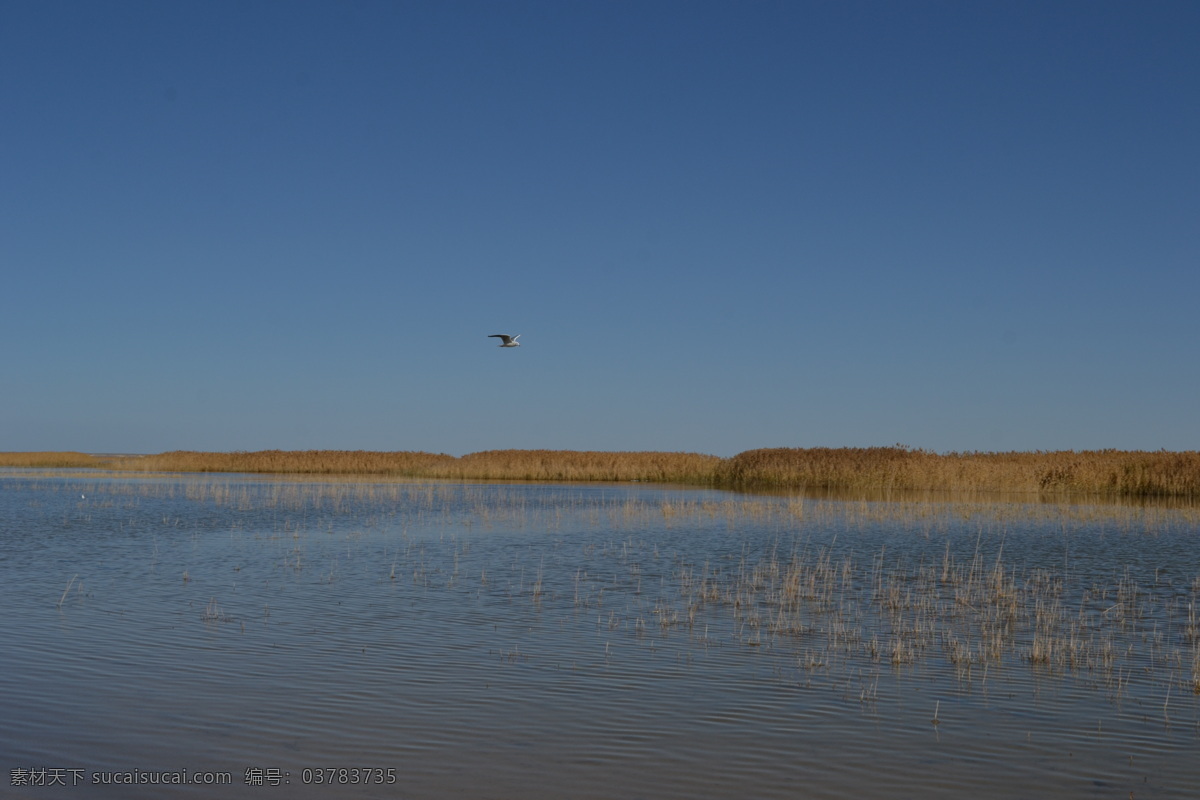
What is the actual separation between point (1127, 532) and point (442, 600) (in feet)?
52.4

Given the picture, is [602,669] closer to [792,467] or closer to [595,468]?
[792,467]

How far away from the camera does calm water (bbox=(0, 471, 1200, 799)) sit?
596 cm

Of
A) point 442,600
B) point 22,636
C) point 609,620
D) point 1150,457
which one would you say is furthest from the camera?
point 1150,457

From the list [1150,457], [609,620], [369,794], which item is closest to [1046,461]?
[1150,457]

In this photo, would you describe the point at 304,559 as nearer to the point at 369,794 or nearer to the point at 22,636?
the point at 22,636

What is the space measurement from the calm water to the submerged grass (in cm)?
2071

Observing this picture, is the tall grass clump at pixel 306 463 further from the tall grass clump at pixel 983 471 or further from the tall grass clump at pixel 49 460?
the tall grass clump at pixel 49 460

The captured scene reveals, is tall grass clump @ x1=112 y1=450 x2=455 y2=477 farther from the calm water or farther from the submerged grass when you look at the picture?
the calm water

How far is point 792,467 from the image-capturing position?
4584 centimetres

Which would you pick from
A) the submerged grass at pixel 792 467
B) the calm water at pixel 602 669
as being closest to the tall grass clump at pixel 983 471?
the submerged grass at pixel 792 467

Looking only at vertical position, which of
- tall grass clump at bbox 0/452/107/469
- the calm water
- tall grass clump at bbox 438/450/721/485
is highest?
tall grass clump at bbox 438/450/721/485

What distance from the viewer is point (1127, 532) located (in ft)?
69.4

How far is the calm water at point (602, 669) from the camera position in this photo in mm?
5961

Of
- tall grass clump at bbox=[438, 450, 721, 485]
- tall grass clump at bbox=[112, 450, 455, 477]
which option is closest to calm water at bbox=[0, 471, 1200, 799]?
tall grass clump at bbox=[438, 450, 721, 485]
